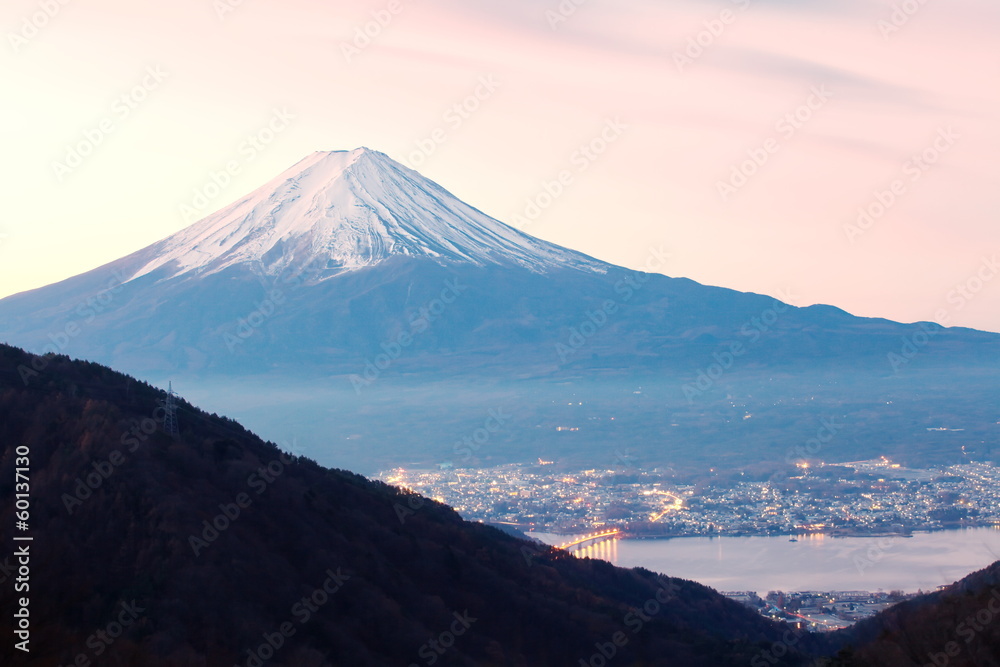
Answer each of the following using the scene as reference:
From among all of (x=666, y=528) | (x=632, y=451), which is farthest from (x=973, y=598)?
(x=632, y=451)

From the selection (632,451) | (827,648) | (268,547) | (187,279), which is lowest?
(827,648)

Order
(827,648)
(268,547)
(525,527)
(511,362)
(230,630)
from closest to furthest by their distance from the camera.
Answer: (230,630), (268,547), (827,648), (525,527), (511,362)

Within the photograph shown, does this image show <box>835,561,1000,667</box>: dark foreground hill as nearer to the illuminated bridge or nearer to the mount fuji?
the illuminated bridge

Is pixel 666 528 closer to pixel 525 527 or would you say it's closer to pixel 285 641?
pixel 525 527

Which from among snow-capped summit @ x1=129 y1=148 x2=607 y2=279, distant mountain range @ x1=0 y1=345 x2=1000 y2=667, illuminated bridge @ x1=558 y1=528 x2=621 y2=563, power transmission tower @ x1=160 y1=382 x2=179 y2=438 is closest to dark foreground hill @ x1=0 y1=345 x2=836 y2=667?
distant mountain range @ x1=0 y1=345 x2=1000 y2=667

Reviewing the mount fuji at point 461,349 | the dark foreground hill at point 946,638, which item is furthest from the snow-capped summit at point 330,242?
the dark foreground hill at point 946,638

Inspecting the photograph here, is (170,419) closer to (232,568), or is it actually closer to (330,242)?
(232,568)

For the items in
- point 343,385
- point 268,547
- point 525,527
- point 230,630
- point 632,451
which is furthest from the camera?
point 343,385

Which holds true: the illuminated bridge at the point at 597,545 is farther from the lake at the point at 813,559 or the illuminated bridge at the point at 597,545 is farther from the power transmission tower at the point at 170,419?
the power transmission tower at the point at 170,419
